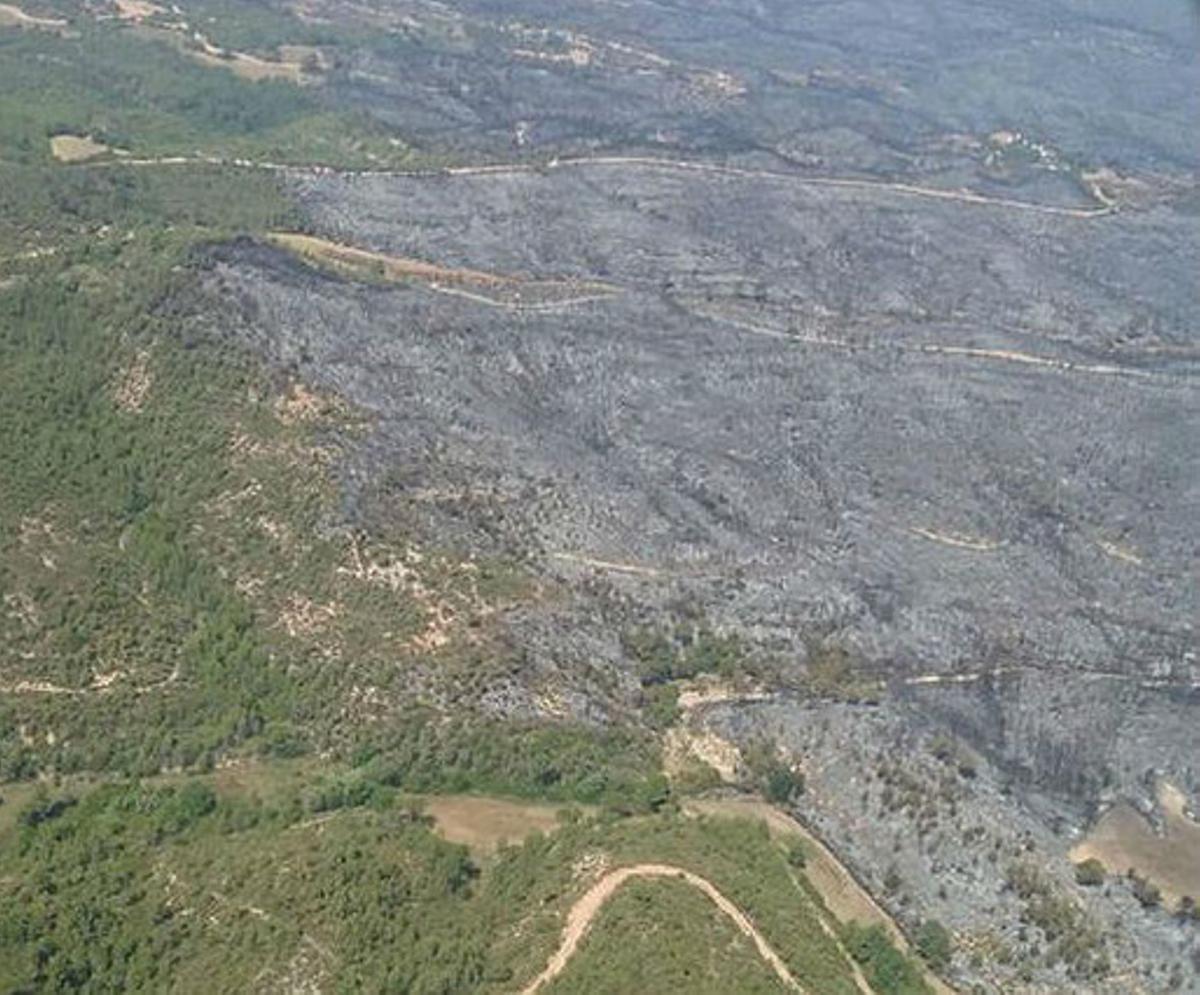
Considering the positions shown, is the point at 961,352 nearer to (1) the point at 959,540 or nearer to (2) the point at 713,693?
(1) the point at 959,540

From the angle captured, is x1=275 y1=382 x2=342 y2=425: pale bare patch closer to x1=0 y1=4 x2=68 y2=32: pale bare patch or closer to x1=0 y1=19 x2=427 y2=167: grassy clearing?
x1=0 y1=19 x2=427 y2=167: grassy clearing

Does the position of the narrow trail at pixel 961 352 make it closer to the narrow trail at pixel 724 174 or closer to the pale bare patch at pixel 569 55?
the narrow trail at pixel 724 174

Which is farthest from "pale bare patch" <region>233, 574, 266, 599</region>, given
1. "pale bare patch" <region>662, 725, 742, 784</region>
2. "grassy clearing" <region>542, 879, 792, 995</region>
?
"grassy clearing" <region>542, 879, 792, 995</region>

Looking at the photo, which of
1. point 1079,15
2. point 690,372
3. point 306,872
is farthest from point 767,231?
point 1079,15

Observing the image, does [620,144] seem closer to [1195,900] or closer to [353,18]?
[353,18]

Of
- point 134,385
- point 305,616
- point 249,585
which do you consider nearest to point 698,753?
point 305,616
